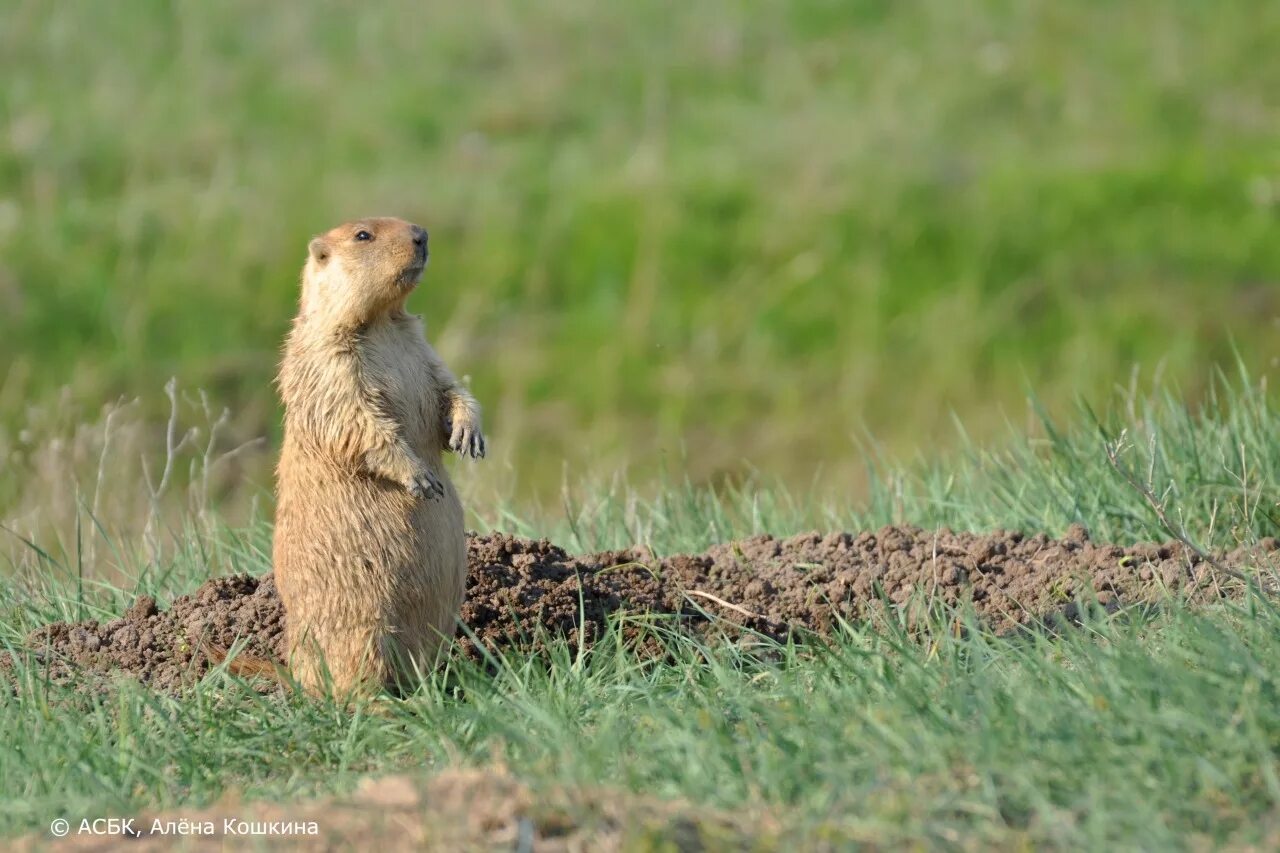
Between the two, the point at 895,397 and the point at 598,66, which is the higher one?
the point at 598,66

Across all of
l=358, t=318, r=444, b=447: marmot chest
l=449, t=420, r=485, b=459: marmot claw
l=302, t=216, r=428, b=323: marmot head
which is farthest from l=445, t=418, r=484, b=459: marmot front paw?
l=302, t=216, r=428, b=323: marmot head

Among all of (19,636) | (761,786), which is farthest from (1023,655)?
(19,636)

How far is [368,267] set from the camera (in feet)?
13.8

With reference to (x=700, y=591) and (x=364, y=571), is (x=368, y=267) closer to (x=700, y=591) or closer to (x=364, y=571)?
(x=364, y=571)

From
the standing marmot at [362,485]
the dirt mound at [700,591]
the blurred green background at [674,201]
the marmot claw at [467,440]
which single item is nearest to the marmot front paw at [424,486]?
the standing marmot at [362,485]

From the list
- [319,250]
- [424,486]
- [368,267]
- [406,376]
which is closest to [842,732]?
[424,486]

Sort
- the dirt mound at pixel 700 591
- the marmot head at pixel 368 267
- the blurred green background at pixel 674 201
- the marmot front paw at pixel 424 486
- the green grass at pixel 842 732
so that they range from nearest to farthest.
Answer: the green grass at pixel 842 732, the marmot front paw at pixel 424 486, the marmot head at pixel 368 267, the dirt mound at pixel 700 591, the blurred green background at pixel 674 201

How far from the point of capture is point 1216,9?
1234 centimetres

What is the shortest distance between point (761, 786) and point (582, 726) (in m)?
0.66

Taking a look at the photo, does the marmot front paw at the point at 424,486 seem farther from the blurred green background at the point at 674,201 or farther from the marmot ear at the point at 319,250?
the blurred green background at the point at 674,201

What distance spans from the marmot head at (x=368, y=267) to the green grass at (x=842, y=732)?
0.97 meters

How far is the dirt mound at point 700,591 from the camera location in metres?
4.38

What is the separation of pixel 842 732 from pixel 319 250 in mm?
1939

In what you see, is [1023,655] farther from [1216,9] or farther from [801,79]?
[1216,9]
